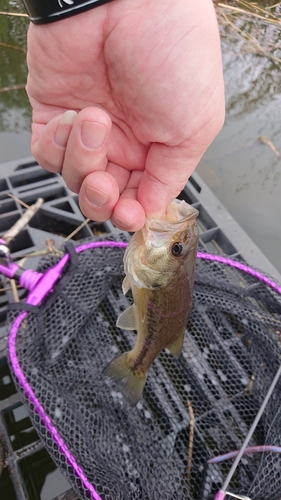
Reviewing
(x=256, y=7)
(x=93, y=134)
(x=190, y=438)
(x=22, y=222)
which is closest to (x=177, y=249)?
(x=93, y=134)

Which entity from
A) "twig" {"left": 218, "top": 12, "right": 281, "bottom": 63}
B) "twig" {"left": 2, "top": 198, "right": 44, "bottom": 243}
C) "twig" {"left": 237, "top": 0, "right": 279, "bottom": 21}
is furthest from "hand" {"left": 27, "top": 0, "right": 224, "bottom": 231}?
"twig" {"left": 237, "top": 0, "right": 279, "bottom": 21}

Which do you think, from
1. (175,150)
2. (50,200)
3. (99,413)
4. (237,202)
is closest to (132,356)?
(99,413)

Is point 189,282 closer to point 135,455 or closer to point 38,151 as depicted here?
point 38,151

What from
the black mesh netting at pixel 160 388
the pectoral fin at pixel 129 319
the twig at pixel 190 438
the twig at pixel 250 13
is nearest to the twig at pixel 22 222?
the black mesh netting at pixel 160 388

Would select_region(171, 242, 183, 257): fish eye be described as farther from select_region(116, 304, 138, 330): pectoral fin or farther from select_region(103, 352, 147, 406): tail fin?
select_region(103, 352, 147, 406): tail fin

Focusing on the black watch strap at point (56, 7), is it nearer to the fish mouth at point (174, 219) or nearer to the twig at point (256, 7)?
the fish mouth at point (174, 219)
